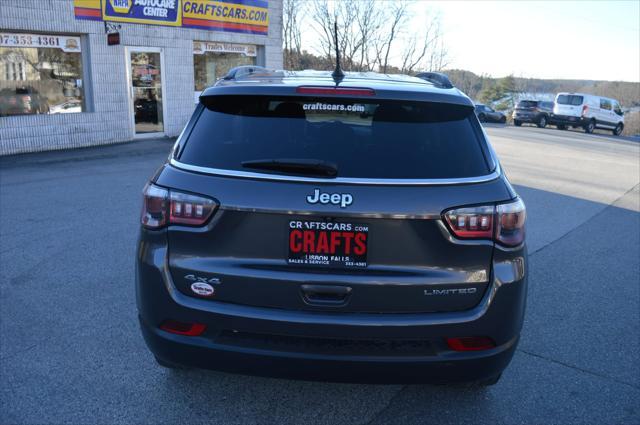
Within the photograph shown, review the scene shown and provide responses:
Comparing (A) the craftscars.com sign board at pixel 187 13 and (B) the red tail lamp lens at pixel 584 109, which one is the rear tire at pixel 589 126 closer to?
(B) the red tail lamp lens at pixel 584 109

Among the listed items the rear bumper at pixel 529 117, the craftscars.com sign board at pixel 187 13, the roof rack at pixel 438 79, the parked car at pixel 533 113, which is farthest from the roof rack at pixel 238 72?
the rear bumper at pixel 529 117

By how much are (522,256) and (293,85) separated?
1429 millimetres

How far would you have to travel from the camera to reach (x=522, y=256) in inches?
105

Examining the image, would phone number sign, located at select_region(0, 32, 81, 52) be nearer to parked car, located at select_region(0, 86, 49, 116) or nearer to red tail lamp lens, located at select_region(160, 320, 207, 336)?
parked car, located at select_region(0, 86, 49, 116)

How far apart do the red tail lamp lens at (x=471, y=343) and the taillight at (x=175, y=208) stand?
4.19 feet

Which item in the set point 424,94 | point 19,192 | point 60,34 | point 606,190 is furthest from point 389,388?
point 60,34

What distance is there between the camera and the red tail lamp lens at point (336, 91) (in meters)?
2.70

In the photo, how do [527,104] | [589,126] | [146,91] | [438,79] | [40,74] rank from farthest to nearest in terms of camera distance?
1. [527,104]
2. [589,126]
3. [146,91]
4. [40,74]
5. [438,79]

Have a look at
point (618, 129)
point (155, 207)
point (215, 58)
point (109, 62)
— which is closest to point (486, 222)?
point (155, 207)

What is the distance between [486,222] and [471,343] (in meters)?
0.58

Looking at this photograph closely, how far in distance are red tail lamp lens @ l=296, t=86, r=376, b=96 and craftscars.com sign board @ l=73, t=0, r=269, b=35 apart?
12300mm

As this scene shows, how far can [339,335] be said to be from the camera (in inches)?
97.0

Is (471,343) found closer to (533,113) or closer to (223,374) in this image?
(223,374)

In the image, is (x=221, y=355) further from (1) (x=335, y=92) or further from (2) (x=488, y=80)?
(2) (x=488, y=80)
